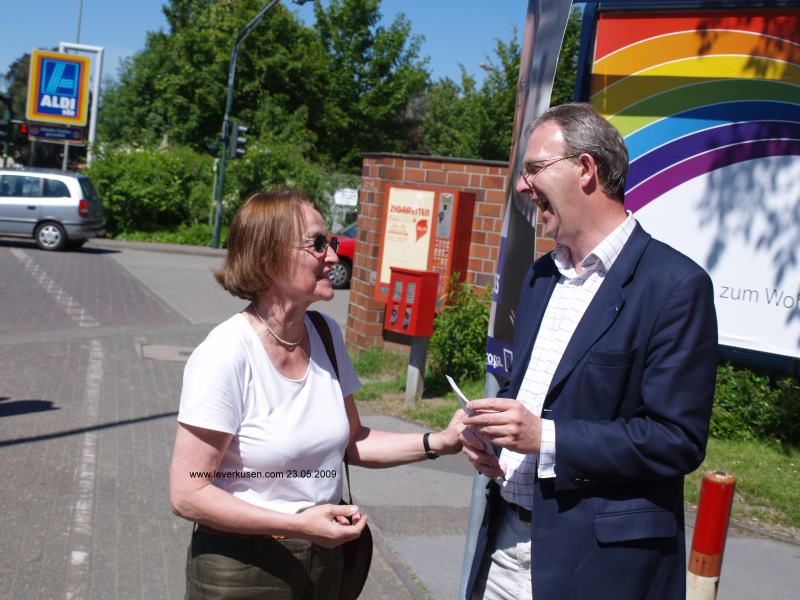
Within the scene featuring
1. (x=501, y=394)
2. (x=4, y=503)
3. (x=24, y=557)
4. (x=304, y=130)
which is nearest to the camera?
(x=501, y=394)

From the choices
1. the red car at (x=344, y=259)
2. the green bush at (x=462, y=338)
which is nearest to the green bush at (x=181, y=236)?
the red car at (x=344, y=259)

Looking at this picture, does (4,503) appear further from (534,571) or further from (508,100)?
(508,100)

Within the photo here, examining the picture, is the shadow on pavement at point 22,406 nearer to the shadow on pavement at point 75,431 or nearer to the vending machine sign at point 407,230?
the shadow on pavement at point 75,431

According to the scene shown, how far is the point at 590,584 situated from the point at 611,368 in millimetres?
522

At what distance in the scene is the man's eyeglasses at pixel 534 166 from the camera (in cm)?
239

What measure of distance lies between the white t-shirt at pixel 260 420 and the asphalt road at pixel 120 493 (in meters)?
2.27

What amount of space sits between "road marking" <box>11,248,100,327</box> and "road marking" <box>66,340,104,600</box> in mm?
4354

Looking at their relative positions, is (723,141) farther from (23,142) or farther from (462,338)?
(23,142)

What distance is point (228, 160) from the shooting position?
27.7 m

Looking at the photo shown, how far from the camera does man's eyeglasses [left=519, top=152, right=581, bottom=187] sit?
2.39 meters

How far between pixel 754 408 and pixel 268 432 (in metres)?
5.41

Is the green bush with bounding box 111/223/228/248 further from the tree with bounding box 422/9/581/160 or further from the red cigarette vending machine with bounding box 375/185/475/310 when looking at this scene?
the red cigarette vending machine with bounding box 375/185/475/310

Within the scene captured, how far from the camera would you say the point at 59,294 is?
14.9 meters

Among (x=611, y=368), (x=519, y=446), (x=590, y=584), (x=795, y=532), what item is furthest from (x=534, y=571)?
(x=795, y=532)
